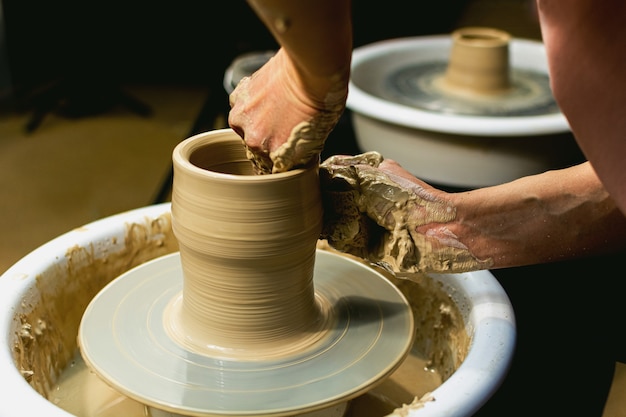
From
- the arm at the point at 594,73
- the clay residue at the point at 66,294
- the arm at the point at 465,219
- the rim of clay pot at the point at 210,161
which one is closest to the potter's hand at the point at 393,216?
the arm at the point at 465,219

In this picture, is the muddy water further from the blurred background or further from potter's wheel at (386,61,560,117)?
the blurred background

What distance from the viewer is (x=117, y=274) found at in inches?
74.0

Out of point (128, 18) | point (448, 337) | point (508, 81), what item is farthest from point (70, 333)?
point (128, 18)

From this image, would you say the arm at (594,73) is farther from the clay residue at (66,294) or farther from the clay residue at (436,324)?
the clay residue at (66,294)

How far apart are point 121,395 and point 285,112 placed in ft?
2.74

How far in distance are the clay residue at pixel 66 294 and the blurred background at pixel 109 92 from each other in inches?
61.5

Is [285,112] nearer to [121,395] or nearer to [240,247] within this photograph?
[240,247]

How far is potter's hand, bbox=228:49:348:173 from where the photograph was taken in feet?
4.02

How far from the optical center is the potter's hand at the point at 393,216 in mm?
1472

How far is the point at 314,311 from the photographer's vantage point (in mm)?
1529

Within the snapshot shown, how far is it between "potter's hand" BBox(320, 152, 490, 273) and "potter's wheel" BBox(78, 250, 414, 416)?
0.15 metres

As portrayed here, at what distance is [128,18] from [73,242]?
13.5ft

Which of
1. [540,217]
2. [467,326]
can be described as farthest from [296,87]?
[467,326]

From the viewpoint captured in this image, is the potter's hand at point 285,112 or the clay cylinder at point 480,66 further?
the clay cylinder at point 480,66
